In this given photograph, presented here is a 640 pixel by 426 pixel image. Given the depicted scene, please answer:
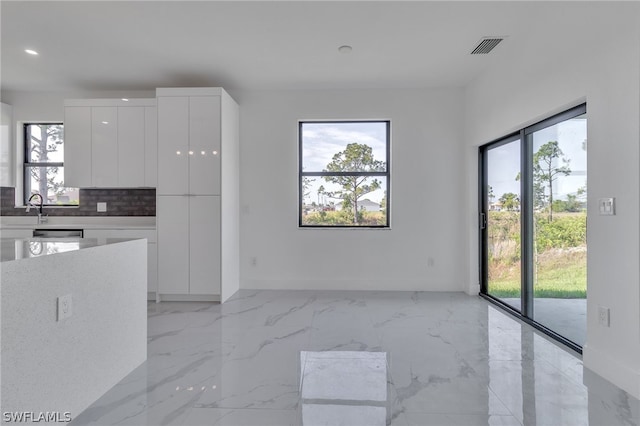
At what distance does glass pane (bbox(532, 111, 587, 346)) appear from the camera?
99.3 inches

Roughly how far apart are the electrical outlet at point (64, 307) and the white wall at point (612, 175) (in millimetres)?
3092

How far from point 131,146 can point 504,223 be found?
4.54 m

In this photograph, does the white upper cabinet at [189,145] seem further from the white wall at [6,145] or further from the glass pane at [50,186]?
the white wall at [6,145]

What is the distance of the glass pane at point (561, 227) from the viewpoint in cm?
252

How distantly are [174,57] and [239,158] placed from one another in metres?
1.40

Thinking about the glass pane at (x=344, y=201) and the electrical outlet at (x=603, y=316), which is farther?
the glass pane at (x=344, y=201)

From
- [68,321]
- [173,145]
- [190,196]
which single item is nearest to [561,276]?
[68,321]

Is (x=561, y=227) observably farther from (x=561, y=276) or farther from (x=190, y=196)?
(x=190, y=196)

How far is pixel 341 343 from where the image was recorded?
2639 mm

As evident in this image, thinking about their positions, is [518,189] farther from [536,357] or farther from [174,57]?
[174,57]

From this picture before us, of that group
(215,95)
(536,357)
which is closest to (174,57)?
(215,95)

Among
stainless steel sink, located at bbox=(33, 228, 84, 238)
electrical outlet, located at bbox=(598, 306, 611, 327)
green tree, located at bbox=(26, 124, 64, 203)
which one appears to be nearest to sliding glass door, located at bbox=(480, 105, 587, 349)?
electrical outlet, located at bbox=(598, 306, 611, 327)

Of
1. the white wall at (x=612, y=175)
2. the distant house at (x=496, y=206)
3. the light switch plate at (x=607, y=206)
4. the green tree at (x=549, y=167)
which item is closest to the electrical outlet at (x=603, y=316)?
the white wall at (x=612, y=175)

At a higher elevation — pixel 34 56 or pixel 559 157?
pixel 34 56
